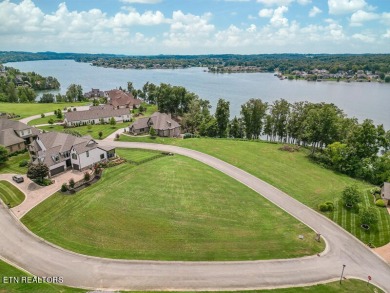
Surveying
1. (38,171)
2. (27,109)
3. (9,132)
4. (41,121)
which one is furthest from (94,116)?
(38,171)

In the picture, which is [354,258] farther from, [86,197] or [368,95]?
[368,95]

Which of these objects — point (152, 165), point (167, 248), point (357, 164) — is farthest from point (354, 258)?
point (152, 165)

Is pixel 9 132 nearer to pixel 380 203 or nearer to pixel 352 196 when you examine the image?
pixel 352 196

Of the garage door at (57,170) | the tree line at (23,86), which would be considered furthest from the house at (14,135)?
the tree line at (23,86)

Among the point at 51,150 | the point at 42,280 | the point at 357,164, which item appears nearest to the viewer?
the point at 42,280

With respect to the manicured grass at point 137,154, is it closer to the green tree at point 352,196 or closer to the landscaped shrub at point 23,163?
the landscaped shrub at point 23,163

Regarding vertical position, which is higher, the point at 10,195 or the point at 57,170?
the point at 57,170
